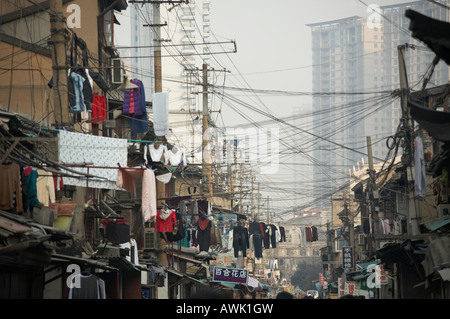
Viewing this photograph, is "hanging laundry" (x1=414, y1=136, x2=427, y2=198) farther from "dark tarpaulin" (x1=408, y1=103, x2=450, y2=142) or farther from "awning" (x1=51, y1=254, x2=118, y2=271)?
"awning" (x1=51, y1=254, x2=118, y2=271)

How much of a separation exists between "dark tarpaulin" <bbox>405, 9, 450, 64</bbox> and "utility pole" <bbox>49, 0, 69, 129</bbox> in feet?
35.2

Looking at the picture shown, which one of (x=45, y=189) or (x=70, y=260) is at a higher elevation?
(x=45, y=189)

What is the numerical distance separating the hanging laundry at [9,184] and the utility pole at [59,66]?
2753mm

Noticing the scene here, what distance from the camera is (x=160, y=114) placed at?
1152 inches

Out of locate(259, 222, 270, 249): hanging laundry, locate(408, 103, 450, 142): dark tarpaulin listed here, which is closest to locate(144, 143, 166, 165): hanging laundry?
locate(408, 103, 450, 142): dark tarpaulin

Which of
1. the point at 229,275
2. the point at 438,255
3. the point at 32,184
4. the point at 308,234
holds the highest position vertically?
the point at 32,184

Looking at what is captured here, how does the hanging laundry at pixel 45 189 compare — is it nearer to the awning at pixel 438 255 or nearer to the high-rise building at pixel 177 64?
the awning at pixel 438 255

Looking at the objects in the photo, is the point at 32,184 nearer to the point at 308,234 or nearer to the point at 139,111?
the point at 139,111

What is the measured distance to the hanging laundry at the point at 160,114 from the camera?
29.1 meters

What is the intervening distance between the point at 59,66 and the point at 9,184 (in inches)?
161

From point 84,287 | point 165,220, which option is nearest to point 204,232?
point 165,220

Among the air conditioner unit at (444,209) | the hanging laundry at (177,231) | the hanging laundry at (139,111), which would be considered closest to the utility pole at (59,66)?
the hanging laundry at (139,111)

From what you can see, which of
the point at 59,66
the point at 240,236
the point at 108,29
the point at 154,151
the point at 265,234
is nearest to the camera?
the point at 59,66
